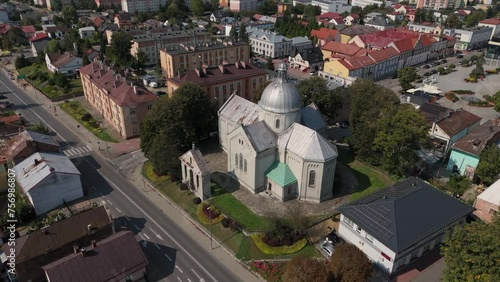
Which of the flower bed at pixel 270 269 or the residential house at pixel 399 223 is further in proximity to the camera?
the flower bed at pixel 270 269

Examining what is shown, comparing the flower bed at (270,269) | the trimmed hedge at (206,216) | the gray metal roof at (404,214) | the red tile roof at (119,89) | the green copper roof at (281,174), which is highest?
the red tile roof at (119,89)

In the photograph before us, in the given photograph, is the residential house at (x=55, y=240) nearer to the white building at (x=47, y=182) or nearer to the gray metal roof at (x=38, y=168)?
the white building at (x=47, y=182)

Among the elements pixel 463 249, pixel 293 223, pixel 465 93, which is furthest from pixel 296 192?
pixel 465 93

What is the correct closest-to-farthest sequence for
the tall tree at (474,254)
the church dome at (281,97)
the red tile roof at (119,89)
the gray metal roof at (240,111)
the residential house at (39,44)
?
1. the tall tree at (474,254)
2. the church dome at (281,97)
3. the gray metal roof at (240,111)
4. the red tile roof at (119,89)
5. the residential house at (39,44)

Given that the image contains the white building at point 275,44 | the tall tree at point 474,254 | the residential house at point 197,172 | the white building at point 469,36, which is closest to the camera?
the tall tree at point 474,254

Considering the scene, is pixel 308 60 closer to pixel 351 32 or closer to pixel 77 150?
pixel 351 32

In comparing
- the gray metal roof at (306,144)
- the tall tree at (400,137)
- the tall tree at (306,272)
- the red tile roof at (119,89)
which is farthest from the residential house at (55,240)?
the tall tree at (400,137)

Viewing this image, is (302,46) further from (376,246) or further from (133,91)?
(376,246)
